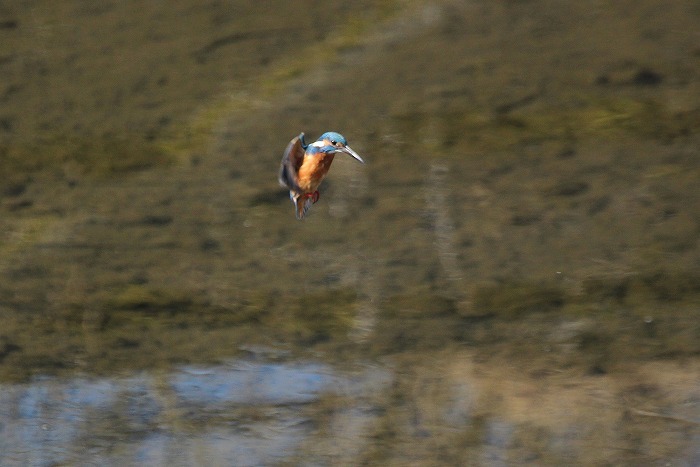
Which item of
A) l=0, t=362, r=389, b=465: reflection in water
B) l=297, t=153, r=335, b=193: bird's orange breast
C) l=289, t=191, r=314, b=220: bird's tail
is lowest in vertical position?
l=0, t=362, r=389, b=465: reflection in water

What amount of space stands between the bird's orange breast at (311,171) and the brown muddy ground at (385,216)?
0.67 m

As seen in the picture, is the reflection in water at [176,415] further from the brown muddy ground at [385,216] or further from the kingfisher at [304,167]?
the kingfisher at [304,167]

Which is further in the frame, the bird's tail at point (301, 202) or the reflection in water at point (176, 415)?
the reflection in water at point (176, 415)

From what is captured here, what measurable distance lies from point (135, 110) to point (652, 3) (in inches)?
42.4

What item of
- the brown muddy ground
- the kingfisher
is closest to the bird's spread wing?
the kingfisher

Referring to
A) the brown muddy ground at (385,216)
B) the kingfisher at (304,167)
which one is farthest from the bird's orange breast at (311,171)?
the brown muddy ground at (385,216)

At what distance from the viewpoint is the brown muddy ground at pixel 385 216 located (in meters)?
1.73

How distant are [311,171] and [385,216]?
39.4 inches

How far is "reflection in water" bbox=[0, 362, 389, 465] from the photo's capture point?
1.67m

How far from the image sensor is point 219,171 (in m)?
2.18

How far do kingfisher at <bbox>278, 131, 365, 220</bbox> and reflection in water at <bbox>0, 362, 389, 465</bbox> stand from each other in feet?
2.21

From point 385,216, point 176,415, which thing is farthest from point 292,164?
point 385,216

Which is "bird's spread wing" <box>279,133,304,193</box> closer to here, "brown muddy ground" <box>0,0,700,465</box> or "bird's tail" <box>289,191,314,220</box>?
"bird's tail" <box>289,191,314,220</box>

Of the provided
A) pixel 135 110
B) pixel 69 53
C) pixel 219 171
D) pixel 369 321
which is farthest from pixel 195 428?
pixel 69 53
